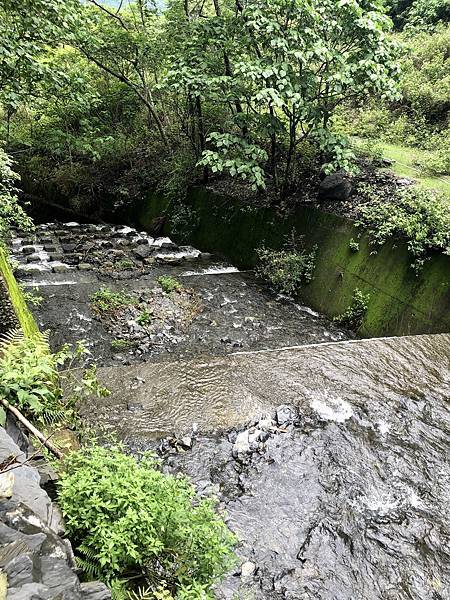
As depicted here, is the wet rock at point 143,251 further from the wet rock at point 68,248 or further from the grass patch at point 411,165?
the grass patch at point 411,165

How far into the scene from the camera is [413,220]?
6422 mm

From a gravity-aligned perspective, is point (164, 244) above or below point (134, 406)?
below

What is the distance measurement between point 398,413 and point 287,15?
256 inches

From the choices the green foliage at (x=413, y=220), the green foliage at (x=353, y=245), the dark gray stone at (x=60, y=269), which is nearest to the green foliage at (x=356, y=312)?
the green foliage at (x=353, y=245)

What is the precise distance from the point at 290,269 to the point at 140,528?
6655mm

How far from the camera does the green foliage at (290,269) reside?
8086mm

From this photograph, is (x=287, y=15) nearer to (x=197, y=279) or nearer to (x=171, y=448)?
(x=197, y=279)

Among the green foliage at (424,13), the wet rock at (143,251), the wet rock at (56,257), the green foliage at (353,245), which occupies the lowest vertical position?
the wet rock at (56,257)

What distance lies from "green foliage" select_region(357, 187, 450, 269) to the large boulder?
1.94ft

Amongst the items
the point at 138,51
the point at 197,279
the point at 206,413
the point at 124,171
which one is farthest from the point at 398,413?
the point at 124,171

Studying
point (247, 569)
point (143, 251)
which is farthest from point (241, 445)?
point (143, 251)

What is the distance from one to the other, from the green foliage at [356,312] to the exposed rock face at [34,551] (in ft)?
18.8

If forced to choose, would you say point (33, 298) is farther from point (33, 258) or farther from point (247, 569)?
point (247, 569)

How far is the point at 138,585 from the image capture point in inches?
84.6
